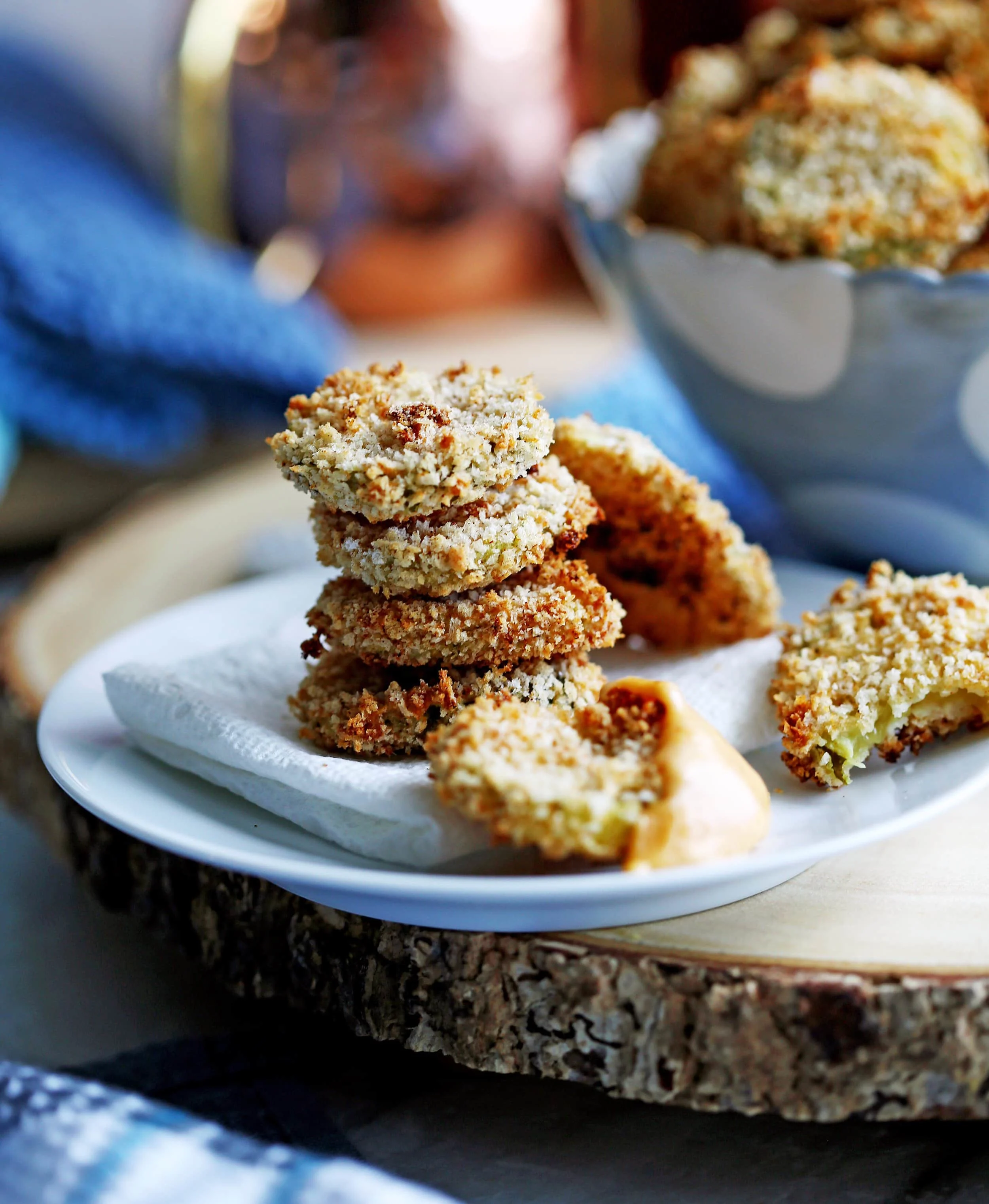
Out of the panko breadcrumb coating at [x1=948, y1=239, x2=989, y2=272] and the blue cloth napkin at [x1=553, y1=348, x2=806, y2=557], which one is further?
the blue cloth napkin at [x1=553, y1=348, x2=806, y2=557]

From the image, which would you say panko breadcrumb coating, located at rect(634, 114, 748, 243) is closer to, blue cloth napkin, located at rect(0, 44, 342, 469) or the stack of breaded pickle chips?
the stack of breaded pickle chips

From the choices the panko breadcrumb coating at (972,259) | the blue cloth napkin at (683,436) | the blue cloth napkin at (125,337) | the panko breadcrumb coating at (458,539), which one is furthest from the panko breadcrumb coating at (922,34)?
the blue cloth napkin at (125,337)

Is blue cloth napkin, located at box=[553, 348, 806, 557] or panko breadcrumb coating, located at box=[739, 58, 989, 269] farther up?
panko breadcrumb coating, located at box=[739, 58, 989, 269]

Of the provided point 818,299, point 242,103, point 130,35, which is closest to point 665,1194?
point 818,299

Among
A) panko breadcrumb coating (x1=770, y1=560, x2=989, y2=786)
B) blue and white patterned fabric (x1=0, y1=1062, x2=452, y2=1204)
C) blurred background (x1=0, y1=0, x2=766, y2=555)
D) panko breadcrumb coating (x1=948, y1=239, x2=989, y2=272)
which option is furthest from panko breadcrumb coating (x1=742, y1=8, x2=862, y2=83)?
blue and white patterned fabric (x1=0, y1=1062, x2=452, y2=1204)

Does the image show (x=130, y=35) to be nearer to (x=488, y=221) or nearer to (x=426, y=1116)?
(x=488, y=221)
